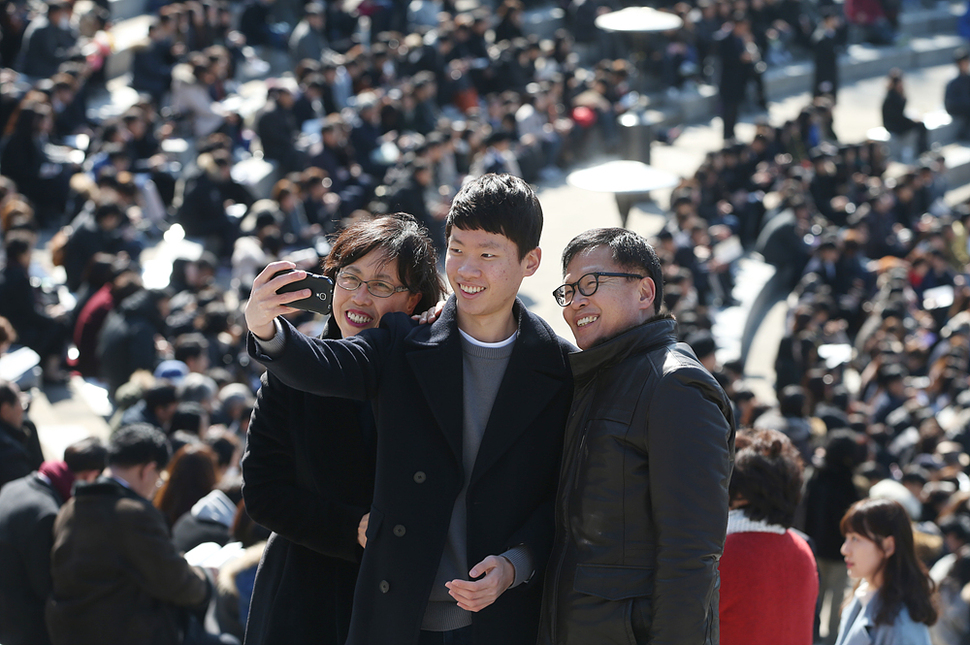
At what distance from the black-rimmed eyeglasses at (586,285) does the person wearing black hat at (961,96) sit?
22381 mm

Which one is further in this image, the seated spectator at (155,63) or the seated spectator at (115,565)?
the seated spectator at (155,63)

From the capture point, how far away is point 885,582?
3.89 metres

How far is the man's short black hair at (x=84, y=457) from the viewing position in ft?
15.9

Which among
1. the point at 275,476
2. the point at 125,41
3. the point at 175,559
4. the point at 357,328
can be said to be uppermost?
the point at 357,328

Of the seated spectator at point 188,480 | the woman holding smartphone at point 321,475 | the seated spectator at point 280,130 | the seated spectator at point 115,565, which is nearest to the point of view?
the woman holding smartphone at point 321,475

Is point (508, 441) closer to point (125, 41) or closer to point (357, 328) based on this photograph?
point (357, 328)

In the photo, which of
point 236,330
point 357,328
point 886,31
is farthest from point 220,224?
point 886,31

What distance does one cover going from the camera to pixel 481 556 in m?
2.56

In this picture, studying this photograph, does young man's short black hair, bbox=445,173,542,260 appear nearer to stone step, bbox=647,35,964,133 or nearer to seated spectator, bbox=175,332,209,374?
seated spectator, bbox=175,332,209,374

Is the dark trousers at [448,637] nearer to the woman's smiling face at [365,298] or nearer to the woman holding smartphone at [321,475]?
the woman holding smartphone at [321,475]

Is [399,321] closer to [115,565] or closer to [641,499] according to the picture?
[641,499]

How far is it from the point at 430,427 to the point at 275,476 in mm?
558

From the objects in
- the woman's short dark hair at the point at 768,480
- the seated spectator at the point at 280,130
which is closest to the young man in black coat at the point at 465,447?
the woman's short dark hair at the point at 768,480

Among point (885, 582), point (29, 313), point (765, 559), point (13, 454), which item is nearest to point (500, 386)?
point (765, 559)
